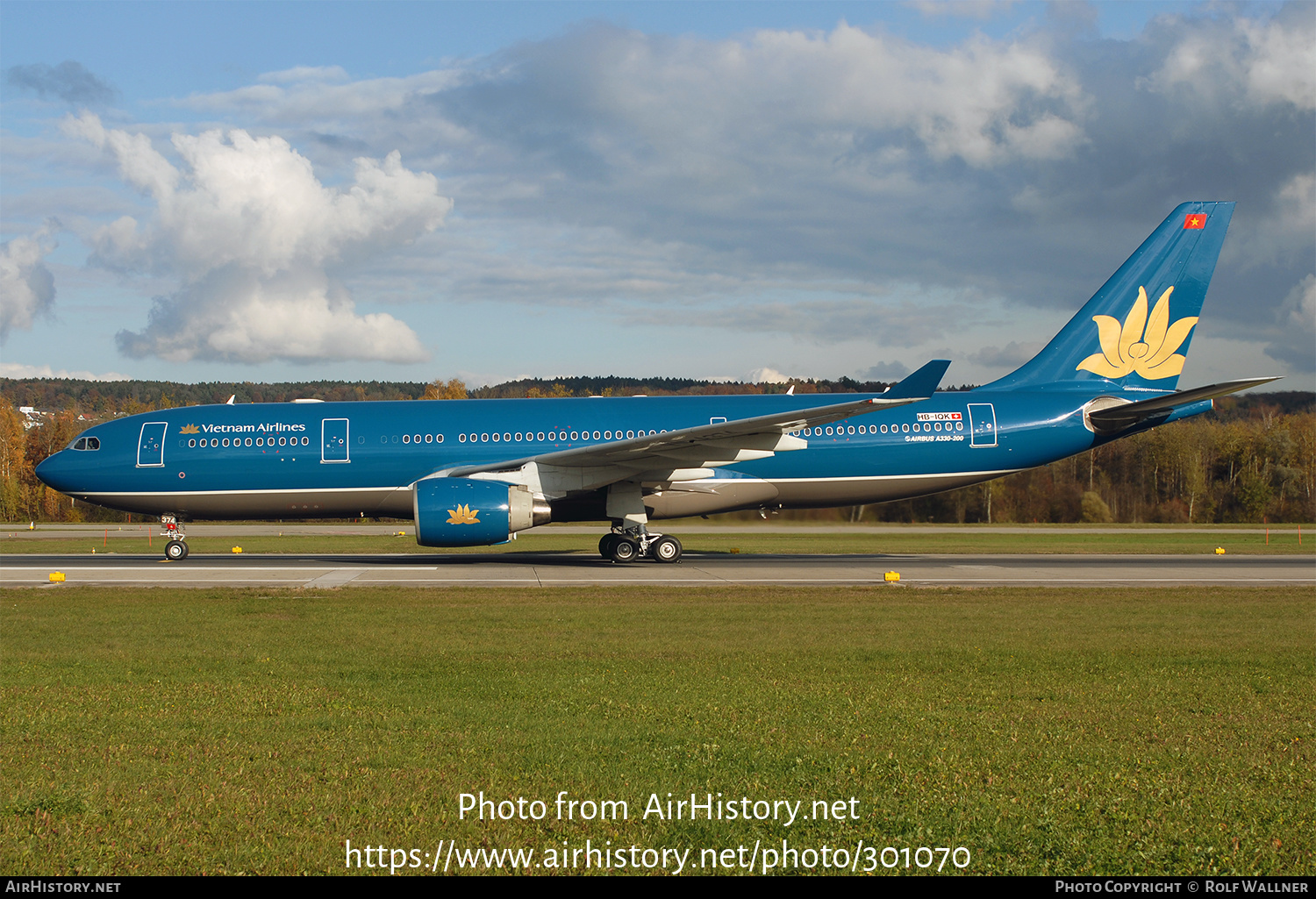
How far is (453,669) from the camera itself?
9.07 metres

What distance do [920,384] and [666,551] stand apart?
23.9 ft

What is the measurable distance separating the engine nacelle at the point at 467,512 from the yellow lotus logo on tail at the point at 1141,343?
601 inches

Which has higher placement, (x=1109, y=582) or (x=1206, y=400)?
(x=1206, y=400)

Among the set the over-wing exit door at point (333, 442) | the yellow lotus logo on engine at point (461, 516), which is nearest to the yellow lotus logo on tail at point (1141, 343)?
the yellow lotus logo on engine at point (461, 516)

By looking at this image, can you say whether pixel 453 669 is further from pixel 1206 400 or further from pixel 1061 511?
pixel 1061 511

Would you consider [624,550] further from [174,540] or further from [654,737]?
[654,737]

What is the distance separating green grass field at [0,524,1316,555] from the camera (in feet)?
94.3

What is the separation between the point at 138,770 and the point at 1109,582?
17444 millimetres

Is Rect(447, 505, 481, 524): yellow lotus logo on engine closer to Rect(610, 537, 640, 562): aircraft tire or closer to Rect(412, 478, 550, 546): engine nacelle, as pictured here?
Rect(412, 478, 550, 546): engine nacelle

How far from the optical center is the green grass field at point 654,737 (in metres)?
4.57

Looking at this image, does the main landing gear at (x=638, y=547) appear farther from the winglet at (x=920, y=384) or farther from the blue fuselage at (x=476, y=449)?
the winglet at (x=920, y=384)

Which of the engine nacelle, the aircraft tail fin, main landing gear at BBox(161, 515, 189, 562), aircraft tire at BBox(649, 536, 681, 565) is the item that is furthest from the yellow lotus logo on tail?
main landing gear at BBox(161, 515, 189, 562)

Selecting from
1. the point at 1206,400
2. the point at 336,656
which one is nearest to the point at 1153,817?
the point at 336,656

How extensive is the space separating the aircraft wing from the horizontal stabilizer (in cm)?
635
